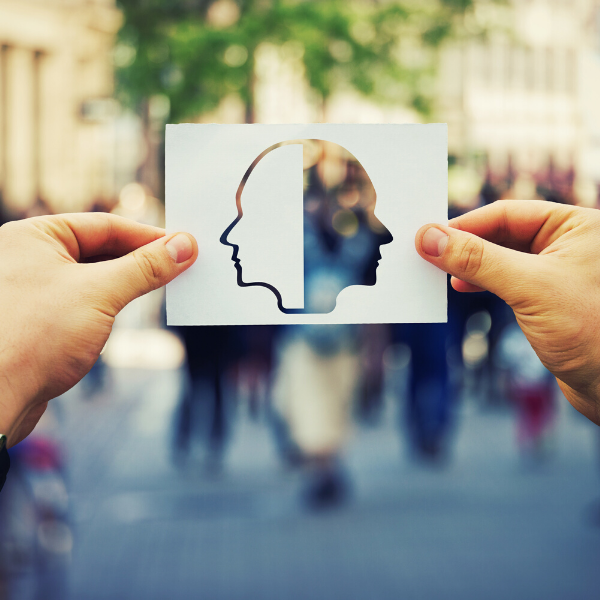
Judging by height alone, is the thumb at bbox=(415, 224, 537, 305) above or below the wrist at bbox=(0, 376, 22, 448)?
above

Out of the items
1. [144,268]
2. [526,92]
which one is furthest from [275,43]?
[526,92]

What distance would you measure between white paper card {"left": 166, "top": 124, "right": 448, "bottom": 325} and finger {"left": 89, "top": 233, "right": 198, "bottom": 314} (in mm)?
39

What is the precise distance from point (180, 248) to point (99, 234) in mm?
354

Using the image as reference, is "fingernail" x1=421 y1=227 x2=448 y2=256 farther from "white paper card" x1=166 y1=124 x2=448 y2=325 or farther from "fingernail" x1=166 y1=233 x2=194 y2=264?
"fingernail" x1=166 y1=233 x2=194 y2=264

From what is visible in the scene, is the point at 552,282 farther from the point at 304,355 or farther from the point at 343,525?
the point at 304,355

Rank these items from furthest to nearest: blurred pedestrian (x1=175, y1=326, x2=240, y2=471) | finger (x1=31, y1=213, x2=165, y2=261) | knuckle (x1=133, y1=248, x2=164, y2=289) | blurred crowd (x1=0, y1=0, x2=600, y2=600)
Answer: blurred pedestrian (x1=175, y1=326, x2=240, y2=471)
blurred crowd (x1=0, y1=0, x2=600, y2=600)
finger (x1=31, y1=213, x2=165, y2=261)
knuckle (x1=133, y1=248, x2=164, y2=289)

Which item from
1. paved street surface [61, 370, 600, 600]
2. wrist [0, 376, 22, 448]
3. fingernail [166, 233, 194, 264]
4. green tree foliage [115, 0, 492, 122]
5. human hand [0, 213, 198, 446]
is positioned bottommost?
paved street surface [61, 370, 600, 600]

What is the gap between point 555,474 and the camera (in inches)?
179

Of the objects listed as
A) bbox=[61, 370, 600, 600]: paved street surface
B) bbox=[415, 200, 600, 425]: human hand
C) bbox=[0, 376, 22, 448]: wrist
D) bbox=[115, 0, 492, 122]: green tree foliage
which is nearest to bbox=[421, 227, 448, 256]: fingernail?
bbox=[415, 200, 600, 425]: human hand

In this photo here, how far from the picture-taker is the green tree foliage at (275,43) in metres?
6.53

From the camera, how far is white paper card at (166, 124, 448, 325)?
1517 millimetres

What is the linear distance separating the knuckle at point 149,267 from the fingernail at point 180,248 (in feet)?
0.14

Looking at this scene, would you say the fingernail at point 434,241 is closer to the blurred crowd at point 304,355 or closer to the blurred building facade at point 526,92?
the blurred crowd at point 304,355

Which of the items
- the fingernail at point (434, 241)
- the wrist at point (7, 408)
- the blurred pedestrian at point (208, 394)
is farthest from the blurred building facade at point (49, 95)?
the fingernail at point (434, 241)
